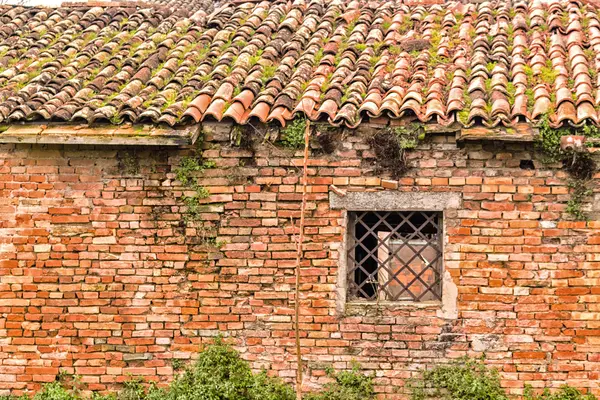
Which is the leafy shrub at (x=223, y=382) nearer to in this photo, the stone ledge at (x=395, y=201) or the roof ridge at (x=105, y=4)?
the stone ledge at (x=395, y=201)

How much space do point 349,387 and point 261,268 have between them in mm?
1441

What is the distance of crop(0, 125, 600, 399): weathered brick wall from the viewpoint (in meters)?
6.65

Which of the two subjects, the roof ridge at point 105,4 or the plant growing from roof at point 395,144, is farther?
the roof ridge at point 105,4

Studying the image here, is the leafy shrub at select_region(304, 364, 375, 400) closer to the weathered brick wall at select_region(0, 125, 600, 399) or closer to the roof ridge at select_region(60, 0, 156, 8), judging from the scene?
the weathered brick wall at select_region(0, 125, 600, 399)

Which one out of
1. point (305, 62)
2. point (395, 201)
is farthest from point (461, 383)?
point (305, 62)

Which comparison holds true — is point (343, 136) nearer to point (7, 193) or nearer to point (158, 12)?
point (7, 193)

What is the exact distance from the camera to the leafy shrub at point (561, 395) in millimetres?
6594

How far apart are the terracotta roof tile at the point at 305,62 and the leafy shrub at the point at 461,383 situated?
2.34 metres

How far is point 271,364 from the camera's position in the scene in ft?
22.9

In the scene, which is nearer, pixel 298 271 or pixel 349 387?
pixel 298 271

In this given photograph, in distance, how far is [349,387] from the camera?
6.82m

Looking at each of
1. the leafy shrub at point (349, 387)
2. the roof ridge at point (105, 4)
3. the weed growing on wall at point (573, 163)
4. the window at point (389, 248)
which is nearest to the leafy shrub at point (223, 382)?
the leafy shrub at point (349, 387)

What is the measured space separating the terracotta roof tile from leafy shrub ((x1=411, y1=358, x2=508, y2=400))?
2342 millimetres

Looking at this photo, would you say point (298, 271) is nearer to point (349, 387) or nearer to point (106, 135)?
point (349, 387)
